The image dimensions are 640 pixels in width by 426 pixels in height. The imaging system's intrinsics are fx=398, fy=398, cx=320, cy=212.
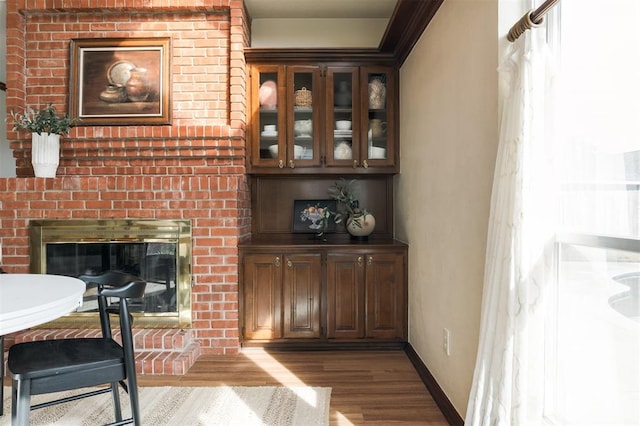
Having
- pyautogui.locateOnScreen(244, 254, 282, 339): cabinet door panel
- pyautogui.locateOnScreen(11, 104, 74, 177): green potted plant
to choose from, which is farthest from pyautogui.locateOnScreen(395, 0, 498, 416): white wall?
pyautogui.locateOnScreen(11, 104, 74, 177): green potted plant

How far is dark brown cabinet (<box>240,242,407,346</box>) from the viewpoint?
10.1 ft

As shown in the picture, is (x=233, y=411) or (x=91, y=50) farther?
(x=91, y=50)

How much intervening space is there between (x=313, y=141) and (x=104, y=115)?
163 centimetres

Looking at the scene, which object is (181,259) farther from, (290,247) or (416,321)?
(416,321)

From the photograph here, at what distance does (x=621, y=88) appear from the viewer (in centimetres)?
113

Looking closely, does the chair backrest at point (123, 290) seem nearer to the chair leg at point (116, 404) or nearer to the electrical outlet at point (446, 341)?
the chair leg at point (116, 404)

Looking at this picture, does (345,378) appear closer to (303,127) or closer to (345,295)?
(345,295)

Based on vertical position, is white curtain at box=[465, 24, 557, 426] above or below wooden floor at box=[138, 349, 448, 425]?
above

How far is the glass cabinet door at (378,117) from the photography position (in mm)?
3281

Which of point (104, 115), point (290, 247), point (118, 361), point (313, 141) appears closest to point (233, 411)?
point (118, 361)

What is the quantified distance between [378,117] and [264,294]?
5.61 feet

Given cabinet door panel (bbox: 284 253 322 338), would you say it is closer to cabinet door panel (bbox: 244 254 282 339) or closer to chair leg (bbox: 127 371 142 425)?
cabinet door panel (bbox: 244 254 282 339)

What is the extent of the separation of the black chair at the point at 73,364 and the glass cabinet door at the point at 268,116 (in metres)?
1.70

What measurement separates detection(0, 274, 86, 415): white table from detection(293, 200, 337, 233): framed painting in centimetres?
202
